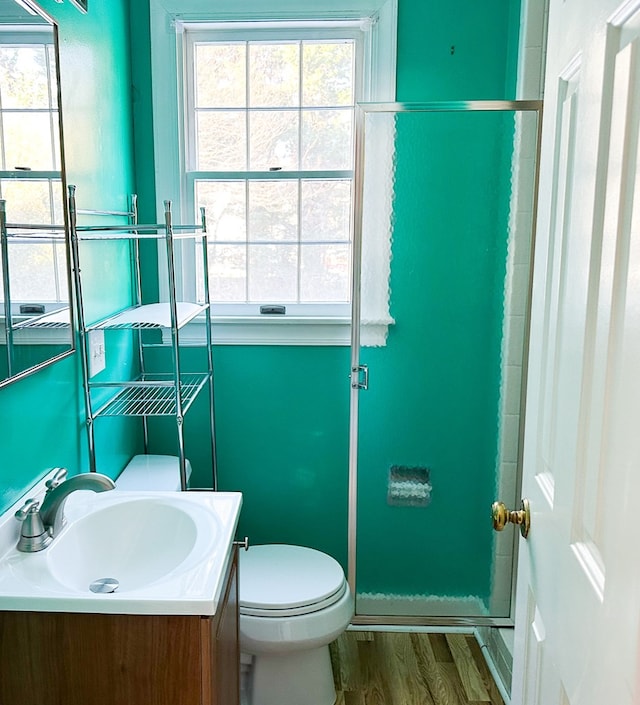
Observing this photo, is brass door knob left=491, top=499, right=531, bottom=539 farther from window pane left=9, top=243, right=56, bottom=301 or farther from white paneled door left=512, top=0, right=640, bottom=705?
window pane left=9, top=243, right=56, bottom=301

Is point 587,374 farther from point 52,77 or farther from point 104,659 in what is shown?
point 52,77

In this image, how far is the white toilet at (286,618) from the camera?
2.01 metres

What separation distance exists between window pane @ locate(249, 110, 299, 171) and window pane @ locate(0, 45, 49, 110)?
1.02m

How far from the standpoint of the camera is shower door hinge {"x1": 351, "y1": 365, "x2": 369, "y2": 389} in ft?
7.72

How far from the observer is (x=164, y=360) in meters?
2.61

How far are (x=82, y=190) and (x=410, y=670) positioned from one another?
1940mm

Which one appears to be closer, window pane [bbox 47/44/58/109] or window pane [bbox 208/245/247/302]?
window pane [bbox 47/44/58/109]

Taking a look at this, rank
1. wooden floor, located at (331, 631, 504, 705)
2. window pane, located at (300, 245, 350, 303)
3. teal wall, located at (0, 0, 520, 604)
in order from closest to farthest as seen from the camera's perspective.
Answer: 1. teal wall, located at (0, 0, 520, 604)
2. wooden floor, located at (331, 631, 504, 705)
3. window pane, located at (300, 245, 350, 303)

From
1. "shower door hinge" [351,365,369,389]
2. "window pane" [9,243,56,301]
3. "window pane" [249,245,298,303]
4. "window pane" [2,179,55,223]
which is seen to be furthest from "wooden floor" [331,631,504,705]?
"window pane" [2,179,55,223]

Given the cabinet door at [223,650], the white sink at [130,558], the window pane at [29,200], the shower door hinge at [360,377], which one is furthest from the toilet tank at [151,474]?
the window pane at [29,200]

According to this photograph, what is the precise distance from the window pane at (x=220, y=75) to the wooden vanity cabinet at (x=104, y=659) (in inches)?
76.1

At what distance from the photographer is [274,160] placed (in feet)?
8.38

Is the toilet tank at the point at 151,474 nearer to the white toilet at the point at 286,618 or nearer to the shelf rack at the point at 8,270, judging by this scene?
the white toilet at the point at 286,618

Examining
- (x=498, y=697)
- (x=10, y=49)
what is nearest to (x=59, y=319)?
(x=10, y=49)
